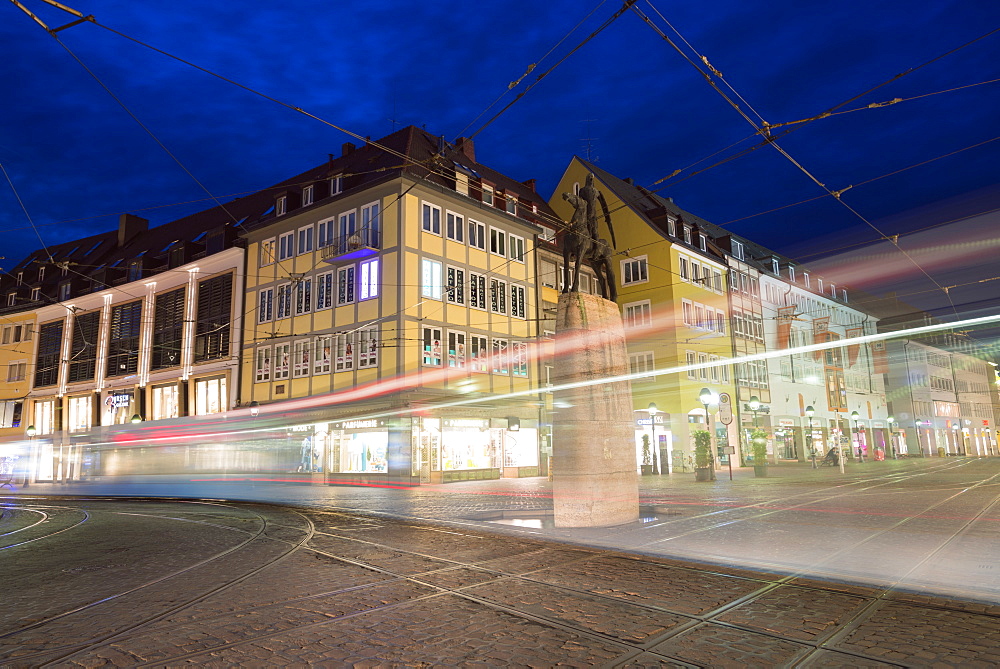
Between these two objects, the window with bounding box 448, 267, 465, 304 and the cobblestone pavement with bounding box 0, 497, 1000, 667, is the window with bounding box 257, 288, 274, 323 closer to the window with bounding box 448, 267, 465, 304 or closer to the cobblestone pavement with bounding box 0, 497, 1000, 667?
the window with bounding box 448, 267, 465, 304

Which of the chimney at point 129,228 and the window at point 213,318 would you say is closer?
the window at point 213,318

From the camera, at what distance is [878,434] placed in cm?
6075

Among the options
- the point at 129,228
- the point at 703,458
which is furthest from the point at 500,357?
the point at 129,228

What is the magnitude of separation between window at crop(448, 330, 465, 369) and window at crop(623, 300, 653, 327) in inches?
480

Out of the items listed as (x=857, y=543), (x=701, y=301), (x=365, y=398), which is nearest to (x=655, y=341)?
(x=701, y=301)

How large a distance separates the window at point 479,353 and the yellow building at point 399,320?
0.09 metres

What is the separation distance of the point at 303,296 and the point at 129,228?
1017 inches

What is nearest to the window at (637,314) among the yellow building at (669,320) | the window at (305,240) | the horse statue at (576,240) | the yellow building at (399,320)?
the yellow building at (669,320)

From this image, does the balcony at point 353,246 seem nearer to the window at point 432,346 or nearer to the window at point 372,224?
the window at point 372,224

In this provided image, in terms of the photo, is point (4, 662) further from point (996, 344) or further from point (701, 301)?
point (996, 344)

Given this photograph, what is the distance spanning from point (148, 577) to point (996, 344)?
78.8 m

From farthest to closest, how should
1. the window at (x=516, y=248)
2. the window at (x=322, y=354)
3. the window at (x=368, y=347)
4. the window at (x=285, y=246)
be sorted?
the window at (x=516, y=248), the window at (x=285, y=246), the window at (x=322, y=354), the window at (x=368, y=347)

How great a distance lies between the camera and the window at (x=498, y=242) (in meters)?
33.2

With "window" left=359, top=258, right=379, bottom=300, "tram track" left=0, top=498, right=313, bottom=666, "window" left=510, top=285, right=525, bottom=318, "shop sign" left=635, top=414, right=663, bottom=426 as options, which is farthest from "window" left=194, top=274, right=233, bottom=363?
"tram track" left=0, top=498, right=313, bottom=666
